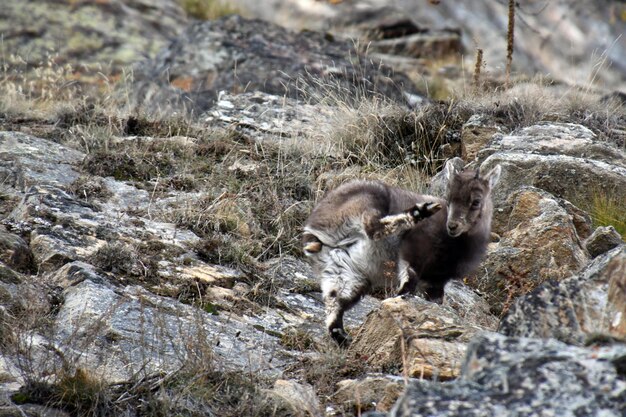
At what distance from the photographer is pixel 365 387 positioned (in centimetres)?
542

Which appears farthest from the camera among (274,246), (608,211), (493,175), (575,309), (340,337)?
(608,211)

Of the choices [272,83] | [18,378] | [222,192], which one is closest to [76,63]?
[272,83]

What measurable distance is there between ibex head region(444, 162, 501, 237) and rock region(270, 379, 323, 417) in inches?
75.2

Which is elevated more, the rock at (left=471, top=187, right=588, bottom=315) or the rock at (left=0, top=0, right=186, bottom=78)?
the rock at (left=471, top=187, right=588, bottom=315)

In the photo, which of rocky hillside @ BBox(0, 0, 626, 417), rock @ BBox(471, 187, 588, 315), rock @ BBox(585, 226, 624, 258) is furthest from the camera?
rock @ BBox(585, 226, 624, 258)

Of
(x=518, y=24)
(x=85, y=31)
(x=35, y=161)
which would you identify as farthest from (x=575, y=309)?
(x=518, y=24)

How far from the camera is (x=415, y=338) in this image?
575 centimetres

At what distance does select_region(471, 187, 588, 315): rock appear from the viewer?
7.92 metres

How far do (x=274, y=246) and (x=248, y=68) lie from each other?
5427 millimetres

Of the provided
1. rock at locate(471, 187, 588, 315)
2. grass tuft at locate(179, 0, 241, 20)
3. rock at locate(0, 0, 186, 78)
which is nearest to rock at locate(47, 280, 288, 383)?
rock at locate(471, 187, 588, 315)

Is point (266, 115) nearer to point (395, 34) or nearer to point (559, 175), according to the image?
point (559, 175)

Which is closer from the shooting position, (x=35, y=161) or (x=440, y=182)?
(x=35, y=161)

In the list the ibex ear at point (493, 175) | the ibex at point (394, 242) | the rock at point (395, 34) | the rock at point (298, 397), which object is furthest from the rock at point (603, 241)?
the rock at point (395, 34)

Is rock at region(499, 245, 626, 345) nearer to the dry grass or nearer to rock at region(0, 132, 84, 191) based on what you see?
the dry grass
